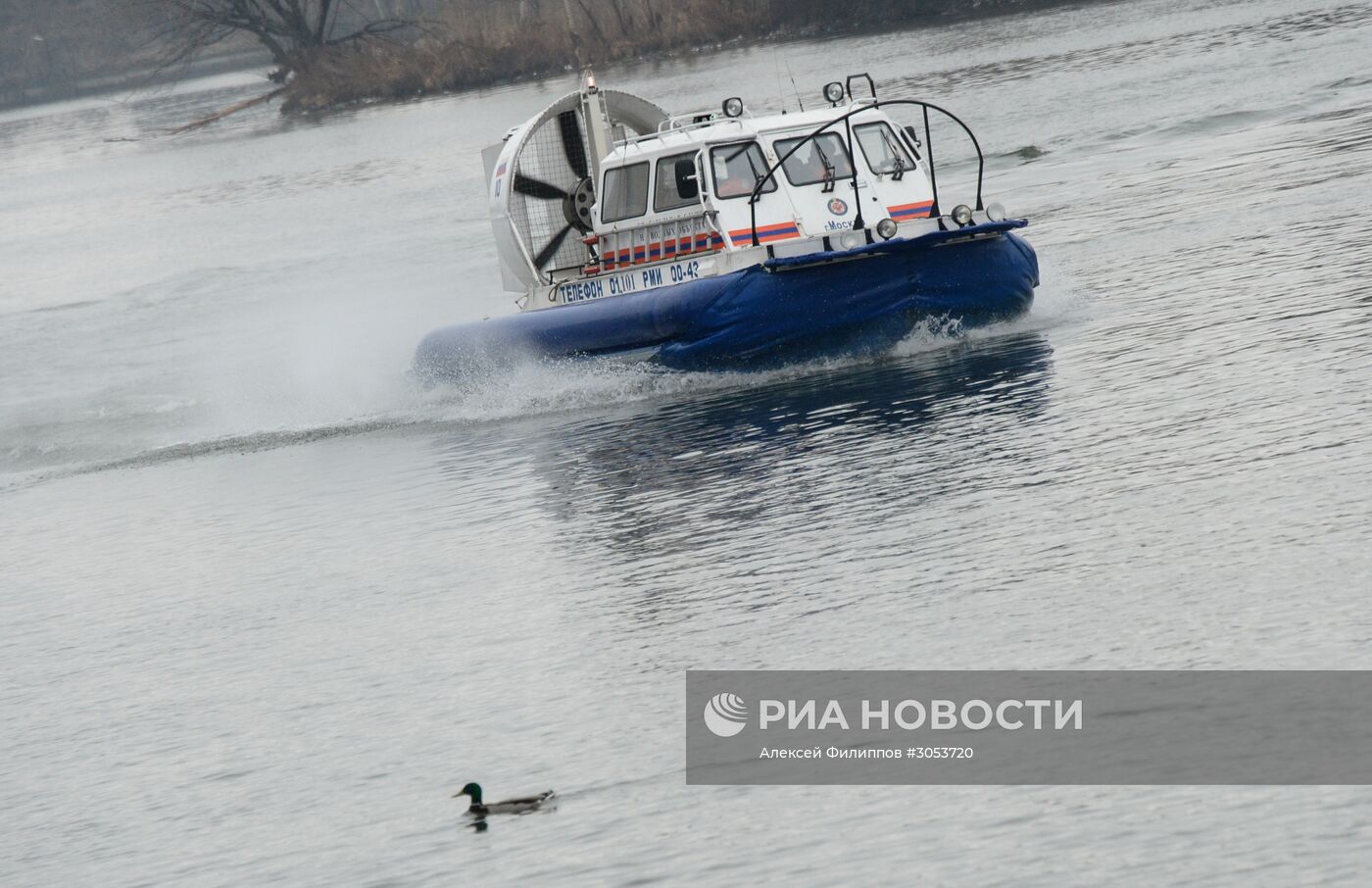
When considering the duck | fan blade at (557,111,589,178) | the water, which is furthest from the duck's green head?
fan blade at (557,111,589,178)

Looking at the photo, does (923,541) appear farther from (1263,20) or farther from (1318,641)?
(1263,20)

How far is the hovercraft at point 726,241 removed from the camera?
15.3m

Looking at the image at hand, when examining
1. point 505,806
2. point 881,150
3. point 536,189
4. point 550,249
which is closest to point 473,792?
point 505,806

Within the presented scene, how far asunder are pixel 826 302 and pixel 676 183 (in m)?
2.08

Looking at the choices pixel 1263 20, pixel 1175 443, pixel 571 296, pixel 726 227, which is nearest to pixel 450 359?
pixel 571 296

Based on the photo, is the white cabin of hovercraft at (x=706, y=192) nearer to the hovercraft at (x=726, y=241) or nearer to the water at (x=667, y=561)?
the hovercraft at (x=726, y=241)

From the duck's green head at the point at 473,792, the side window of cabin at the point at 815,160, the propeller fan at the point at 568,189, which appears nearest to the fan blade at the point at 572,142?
the propeller fan at the point at 568,189

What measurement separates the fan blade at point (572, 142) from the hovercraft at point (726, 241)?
18mm

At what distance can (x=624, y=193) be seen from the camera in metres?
17.0

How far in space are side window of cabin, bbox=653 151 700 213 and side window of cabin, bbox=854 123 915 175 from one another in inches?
59.0

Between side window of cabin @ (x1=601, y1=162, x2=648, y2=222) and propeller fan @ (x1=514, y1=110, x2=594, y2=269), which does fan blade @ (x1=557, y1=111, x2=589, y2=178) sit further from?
side window of cabin @ (x1=601, y1=162, x2=648, y2=222)

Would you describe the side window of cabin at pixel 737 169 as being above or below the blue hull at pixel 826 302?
above

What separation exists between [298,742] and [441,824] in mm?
1696

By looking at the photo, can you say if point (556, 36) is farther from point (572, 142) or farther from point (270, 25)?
point (572, 142)
